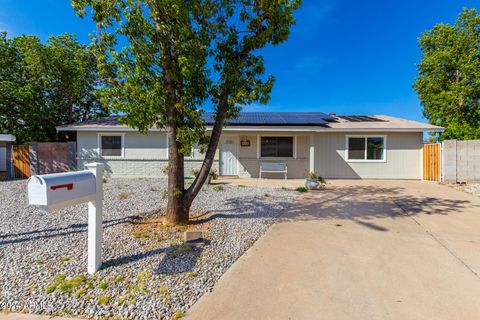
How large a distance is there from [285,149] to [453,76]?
16.5m

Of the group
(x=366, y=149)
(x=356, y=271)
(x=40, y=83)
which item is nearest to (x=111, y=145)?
(x=40, y=83)

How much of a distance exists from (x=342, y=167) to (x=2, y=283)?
40.2 ft

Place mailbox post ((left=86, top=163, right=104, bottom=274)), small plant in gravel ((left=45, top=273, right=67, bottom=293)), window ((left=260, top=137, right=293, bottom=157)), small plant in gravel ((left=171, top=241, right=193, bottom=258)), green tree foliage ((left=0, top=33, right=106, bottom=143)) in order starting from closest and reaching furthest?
small plant in gravel ((left=45, top=273, right=67, bottom=293)) < mailbox post ((left=86, top=163, right=104, bottom=274)) < small plant in gravel ((left=171, top=241, right=193, bottom=258)) < window ((left=260, top=137, right=293, bottom=157)) < green tree foliage ((left=0, top=33, right=106, bottom=143))

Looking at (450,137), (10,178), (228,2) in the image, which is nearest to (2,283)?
(228,2)

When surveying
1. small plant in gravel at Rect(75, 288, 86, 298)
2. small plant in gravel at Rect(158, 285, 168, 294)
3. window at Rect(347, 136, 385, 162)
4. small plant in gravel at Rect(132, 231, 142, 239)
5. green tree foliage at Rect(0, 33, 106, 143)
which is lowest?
small plant in gravel at Rect(158, 285, 168, 294)

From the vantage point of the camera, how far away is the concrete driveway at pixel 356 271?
2219 millimetres

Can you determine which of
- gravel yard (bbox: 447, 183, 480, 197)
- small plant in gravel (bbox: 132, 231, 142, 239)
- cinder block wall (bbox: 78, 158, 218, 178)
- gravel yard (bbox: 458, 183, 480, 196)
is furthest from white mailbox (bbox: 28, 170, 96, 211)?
gravel yard (bbox: 458, 183, 480, 196)

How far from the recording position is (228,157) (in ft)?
39.0

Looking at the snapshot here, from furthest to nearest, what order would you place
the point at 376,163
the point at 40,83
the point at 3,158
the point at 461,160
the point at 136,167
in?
the point at 40,83 → the point at 376,163 → the point at 136,167 → the point at 3,158 → the point at 461,160

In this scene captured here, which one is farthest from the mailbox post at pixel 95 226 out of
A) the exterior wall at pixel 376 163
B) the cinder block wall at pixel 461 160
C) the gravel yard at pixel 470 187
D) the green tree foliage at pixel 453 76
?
the green tree foliage at pixel 453 76

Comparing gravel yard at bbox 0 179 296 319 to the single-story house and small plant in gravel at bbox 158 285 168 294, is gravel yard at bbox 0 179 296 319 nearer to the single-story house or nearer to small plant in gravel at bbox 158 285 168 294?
small plant in gravel at bbox 158 285 168 294

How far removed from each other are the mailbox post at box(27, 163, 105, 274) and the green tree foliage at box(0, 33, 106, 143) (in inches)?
544

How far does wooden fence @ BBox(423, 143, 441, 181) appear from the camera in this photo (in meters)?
10.3

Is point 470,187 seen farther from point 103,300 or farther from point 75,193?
point 75,193
